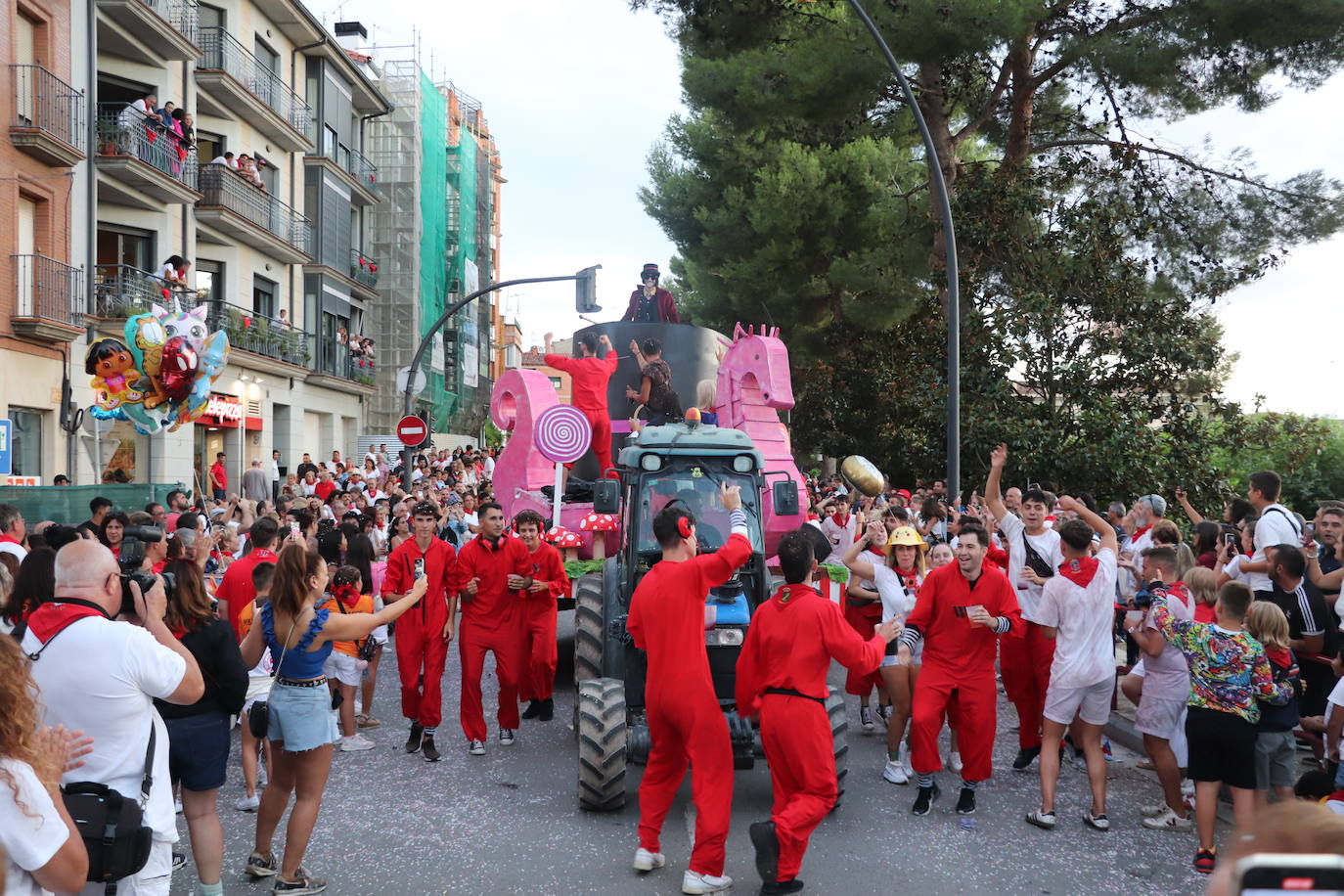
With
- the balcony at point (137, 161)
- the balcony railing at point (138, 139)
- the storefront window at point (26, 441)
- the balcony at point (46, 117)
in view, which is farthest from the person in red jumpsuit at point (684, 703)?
the balcony railing at point (138, 139)

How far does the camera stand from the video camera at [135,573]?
4.22m

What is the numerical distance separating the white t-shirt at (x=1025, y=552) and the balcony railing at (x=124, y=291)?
17.7m

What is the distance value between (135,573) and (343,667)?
3836 mm

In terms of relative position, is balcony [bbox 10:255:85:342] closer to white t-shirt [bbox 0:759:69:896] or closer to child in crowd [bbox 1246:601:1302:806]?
white t-shirt [bbox 0:759:69:896]

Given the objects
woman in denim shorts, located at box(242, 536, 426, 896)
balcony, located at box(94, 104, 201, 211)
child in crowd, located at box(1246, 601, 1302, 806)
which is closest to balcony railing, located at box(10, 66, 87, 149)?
balcony, located at box(94, 104, 201, 211)

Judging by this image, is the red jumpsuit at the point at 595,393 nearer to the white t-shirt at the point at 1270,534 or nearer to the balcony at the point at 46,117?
the white t-shirt at the point at 1270,534

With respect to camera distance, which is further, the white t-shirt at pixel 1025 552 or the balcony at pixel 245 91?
the balcony at pixel 245 91

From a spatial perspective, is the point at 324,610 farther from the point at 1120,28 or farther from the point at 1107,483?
the point at 1120,28

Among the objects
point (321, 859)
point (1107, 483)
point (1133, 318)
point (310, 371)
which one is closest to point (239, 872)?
point (321, 859)

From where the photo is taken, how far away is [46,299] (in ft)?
62.4

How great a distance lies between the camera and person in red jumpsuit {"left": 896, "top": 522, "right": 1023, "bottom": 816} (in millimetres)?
6523

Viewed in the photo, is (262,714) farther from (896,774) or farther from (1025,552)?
(1025,552)

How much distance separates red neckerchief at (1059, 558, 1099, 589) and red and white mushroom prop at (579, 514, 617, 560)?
15.1 ft

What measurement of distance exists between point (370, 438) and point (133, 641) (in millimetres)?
35780
